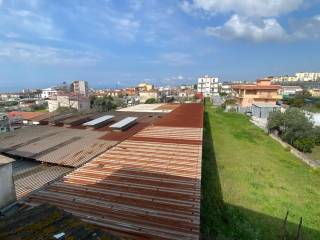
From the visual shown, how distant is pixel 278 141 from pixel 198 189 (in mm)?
23944

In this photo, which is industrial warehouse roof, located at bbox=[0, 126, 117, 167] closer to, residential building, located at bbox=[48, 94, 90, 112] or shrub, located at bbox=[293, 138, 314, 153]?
shrub, located at bbox=[293, 138, 314, 153]

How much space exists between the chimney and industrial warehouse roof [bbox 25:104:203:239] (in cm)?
59

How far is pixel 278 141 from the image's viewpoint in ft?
89.9

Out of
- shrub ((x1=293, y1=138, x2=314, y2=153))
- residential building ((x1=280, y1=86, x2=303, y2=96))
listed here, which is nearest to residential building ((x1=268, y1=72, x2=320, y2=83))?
residential building ((x1=280, y1=86, x2=303, y2=96))

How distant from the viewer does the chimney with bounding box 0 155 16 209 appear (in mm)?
6137

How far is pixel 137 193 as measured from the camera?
7.13 meters

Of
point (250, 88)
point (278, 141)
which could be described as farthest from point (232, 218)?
point (250, 88)

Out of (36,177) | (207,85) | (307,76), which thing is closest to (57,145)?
(36,177)

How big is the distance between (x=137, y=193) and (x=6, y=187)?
12.1ft

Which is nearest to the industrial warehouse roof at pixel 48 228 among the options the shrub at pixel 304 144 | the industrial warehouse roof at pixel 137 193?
the industrial warehouse roof at pixel 137 193

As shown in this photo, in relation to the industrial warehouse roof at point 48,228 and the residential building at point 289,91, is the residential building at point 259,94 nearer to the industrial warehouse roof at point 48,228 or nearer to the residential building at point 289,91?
the residential building at point 289,91

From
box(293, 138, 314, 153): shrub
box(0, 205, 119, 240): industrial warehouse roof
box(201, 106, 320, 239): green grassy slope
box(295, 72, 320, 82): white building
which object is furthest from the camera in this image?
box(295, 72, 320, 82): white building

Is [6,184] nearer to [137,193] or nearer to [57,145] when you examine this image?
[137,193]

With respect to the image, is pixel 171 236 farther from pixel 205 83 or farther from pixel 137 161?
pixel 205 83
